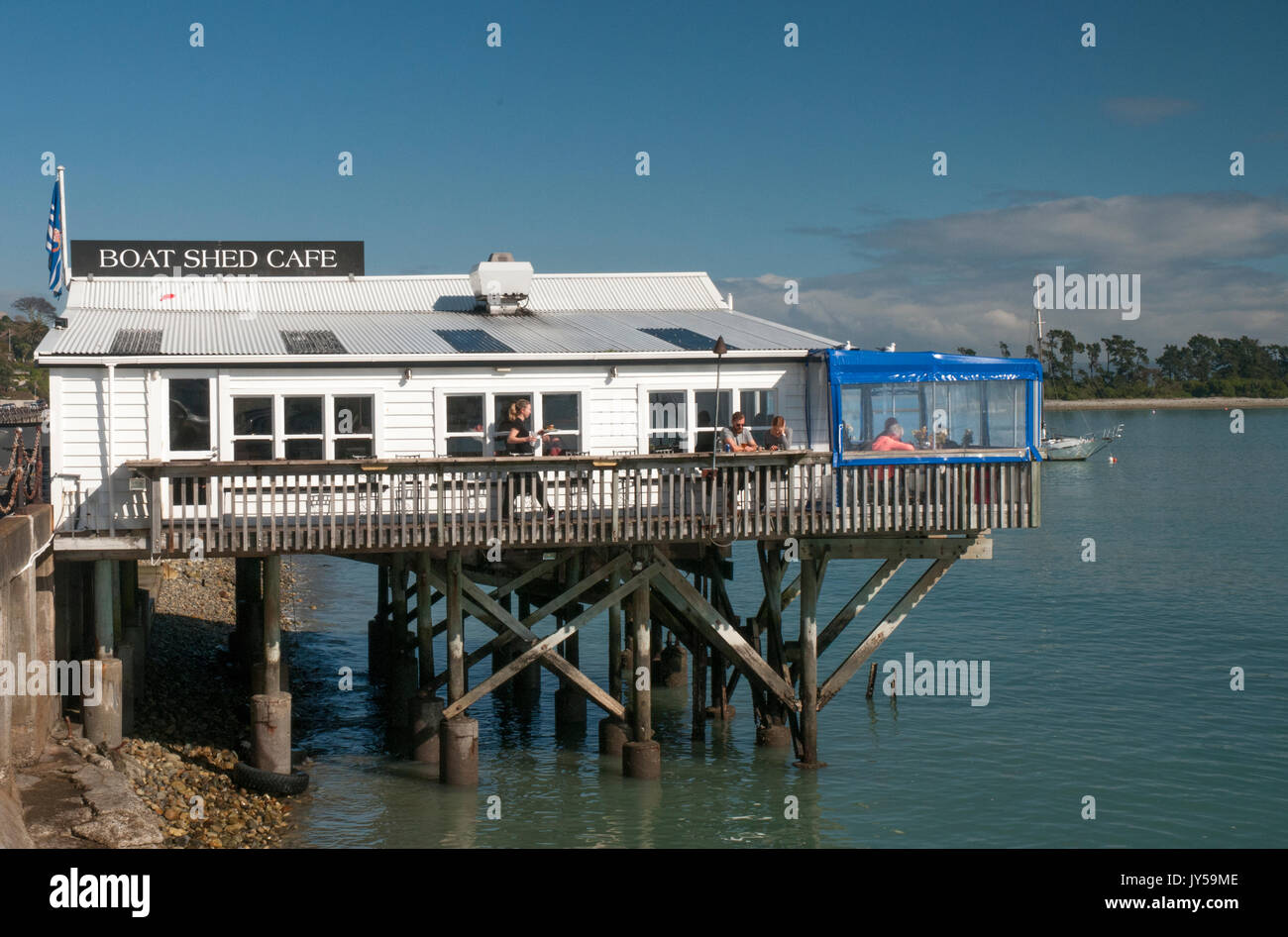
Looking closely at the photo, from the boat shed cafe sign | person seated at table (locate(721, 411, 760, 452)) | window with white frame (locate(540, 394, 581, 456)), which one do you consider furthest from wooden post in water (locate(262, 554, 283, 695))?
the boat shed cafe sign

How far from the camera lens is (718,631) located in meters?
22.7

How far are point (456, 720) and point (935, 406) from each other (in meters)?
9.02

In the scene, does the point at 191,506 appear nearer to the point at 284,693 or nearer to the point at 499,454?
the point at 284,693

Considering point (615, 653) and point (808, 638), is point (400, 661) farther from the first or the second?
point (808, 638)

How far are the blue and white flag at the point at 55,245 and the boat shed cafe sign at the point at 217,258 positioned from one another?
39 centimetres

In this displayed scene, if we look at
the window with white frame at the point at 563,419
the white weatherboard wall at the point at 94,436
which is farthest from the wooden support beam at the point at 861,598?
the white weatherboard wall at the point at 94,436

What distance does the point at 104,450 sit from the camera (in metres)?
20.2

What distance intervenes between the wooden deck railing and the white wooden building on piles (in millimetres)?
619

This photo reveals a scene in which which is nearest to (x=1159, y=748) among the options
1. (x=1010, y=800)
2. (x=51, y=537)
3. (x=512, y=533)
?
(x=1010, y=800)

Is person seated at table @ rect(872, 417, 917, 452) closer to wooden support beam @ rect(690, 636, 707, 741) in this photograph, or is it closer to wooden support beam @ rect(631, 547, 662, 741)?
wooden support beam @ rect(631, 547, 662, 741)

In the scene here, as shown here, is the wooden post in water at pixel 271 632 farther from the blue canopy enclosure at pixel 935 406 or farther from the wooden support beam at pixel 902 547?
the blue canopy enclosure at pixel 935 406

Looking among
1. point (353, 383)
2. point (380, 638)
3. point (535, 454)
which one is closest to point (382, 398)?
point (353, 383)

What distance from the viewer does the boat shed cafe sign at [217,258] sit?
25.9m
